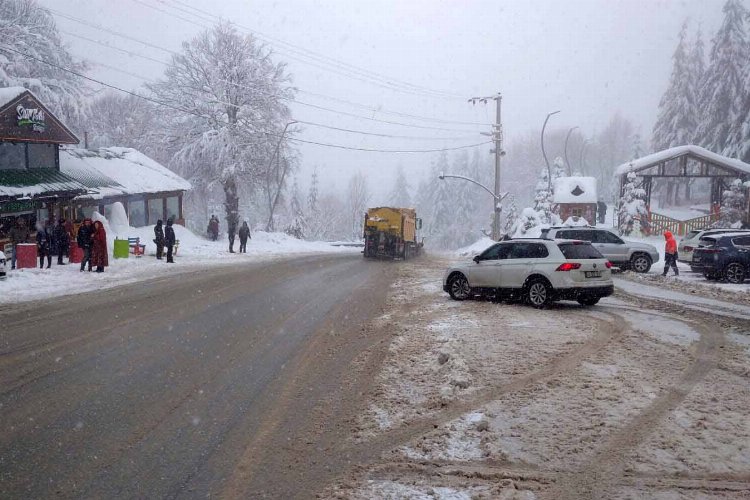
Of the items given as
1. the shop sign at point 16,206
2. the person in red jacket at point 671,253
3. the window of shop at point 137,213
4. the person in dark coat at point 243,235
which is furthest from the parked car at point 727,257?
the window of shop at point 137,213

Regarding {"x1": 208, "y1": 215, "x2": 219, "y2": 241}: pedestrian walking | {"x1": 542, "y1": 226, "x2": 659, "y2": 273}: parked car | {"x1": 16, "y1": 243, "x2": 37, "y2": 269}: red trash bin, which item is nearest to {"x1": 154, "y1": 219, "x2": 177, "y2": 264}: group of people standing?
{"x1": 16, "y1": 243, "x2": 37, "y2": 269}: red trash bin

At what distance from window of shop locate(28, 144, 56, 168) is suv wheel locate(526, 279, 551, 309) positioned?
77.1 ft

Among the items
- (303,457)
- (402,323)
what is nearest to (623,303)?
(402,323)

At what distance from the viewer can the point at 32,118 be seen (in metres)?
26.0

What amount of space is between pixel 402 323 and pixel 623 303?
6.06 m

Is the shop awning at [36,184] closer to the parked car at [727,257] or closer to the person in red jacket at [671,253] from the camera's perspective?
the person in red jacket at [671,253]

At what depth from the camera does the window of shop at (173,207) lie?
41597mm

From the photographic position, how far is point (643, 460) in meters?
5.12

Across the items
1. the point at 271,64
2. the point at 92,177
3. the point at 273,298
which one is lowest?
the point at 273,298

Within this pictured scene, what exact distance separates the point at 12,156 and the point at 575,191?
163 ft

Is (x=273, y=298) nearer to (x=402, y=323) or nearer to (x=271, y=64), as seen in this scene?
(x=402, y=323)

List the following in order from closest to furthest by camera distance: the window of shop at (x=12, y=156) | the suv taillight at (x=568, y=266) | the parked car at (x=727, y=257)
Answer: the suv taillight at (x=568, y=266), the parked car at (x=727, y=257), the window of shop at (x=12, y=156)

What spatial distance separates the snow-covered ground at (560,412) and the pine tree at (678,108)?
60430 millimetres

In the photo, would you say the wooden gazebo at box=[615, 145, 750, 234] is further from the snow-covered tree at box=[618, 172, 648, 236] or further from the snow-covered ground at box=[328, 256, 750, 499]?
the snow-covered ground at box=[328, 256, 750, 499]
